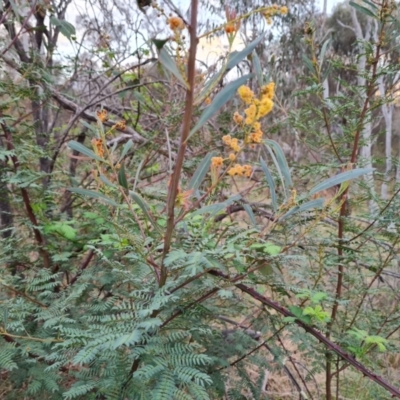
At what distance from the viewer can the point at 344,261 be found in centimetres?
77

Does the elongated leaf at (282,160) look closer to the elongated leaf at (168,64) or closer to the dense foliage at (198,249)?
the dense foliage at (198,249)

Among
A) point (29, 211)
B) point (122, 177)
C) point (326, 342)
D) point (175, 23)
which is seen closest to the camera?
point (175, 23)

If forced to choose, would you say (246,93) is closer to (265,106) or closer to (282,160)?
(265,106)

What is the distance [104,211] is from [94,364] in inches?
12.0

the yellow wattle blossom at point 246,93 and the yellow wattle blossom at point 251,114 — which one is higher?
the yellow wattle blossom at point 246,93

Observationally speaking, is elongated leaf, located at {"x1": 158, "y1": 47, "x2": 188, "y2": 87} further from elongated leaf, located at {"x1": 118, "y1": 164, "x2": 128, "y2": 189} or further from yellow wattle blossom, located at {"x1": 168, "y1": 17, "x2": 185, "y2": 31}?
elongated leaf, located at {"x1": 118, "y1": 164, "x2": 128, "y2": 189}

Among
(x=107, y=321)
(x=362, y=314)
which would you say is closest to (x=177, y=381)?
(x=107, y=321)

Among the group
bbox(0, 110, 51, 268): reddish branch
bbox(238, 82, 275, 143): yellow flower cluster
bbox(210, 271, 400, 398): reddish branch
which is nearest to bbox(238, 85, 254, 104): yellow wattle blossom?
bbox(238, 82, 275, 143): yellow flower cluster

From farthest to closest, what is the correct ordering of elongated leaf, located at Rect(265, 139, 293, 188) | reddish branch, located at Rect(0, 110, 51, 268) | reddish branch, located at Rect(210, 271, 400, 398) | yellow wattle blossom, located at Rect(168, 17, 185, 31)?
reddish branch, located at Rect(0, 110, 51, 268), reddish branch, located at Rect(210, 271, 400, 398), elongated leaf, located at Rect(265, 139, 293, 188), yellow wattle blossom, located at Rect(168, 17, 185, 31)

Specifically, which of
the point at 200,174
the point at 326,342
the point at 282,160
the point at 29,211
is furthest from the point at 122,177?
the point at 29,211

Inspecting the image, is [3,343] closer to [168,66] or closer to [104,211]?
[104,211]

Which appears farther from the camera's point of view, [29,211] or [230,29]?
[29,211]

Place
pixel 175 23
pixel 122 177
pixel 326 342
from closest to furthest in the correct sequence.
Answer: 1. pixel 175 23
2. pixel 122 177
3. pixel 326 342

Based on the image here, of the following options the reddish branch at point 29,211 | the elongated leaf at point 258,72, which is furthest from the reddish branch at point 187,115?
the reddish branch at point 29,211
